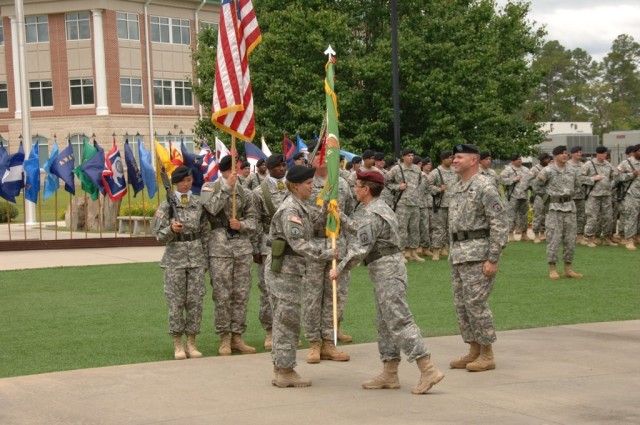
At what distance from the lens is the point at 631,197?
856 inches

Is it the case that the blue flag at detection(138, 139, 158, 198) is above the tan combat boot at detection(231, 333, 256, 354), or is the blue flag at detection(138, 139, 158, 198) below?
above

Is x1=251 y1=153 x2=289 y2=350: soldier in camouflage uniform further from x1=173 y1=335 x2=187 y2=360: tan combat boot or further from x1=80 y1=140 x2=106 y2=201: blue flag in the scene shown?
x1=80 y1=140 x2=106 y2=201: blue flag

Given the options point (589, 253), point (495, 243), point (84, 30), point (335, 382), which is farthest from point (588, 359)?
point (84, 30)

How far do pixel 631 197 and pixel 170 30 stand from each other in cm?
4515

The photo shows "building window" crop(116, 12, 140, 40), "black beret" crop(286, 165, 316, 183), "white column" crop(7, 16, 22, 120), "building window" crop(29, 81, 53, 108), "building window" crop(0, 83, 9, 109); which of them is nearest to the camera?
"black beret" crop(286, 165, 316, 183)

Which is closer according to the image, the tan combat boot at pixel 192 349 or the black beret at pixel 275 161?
the tan combat boot at pixel 192 349

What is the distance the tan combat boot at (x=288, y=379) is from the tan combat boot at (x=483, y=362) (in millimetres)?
1648

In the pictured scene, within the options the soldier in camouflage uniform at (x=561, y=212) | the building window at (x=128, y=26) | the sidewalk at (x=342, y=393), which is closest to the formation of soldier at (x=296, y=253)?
the sidewalk at (x=342, y=393)

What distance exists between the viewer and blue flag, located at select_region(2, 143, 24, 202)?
81.3ft

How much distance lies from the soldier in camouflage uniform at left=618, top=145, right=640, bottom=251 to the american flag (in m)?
12.8

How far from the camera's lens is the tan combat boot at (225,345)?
10.7m

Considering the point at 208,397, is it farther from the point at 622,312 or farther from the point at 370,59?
the point at 370,59

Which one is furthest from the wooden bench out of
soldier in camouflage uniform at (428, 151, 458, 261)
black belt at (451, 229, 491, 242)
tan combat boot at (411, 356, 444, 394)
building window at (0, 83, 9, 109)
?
building window at (0, 83, 9, 109)

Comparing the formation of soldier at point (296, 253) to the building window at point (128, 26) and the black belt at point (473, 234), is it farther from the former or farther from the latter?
the building window at point (128, 26)
